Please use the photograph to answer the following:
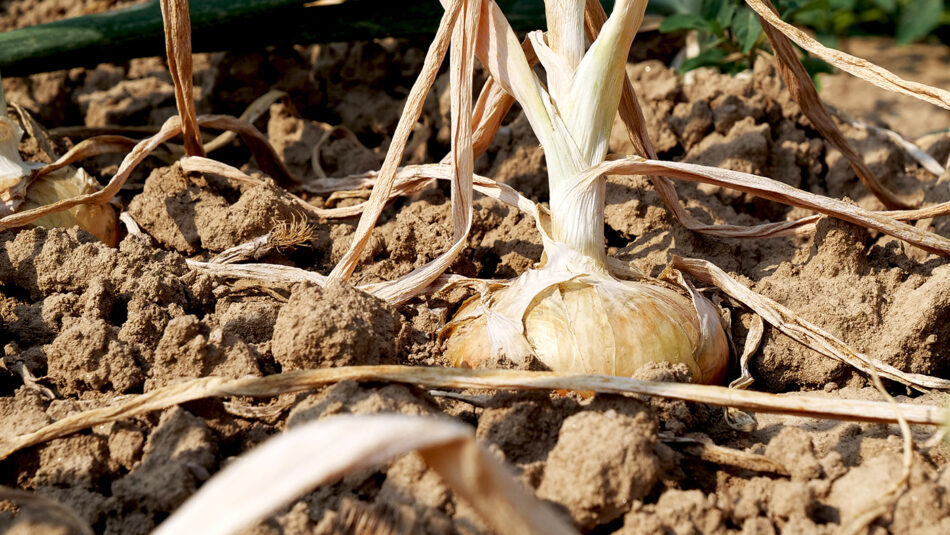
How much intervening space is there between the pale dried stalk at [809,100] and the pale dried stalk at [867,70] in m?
0.15

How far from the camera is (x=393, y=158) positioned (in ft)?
4.74

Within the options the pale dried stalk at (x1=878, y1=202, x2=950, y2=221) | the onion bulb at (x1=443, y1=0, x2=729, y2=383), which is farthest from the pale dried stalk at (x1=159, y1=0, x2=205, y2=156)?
the pale dried stalk at (x1=878, y1=202, x2=950, y2=221)

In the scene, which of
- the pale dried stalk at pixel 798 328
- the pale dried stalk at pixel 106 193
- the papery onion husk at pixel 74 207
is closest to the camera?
the pale dried stalk at pixel 798 328

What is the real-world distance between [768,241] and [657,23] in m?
1.05

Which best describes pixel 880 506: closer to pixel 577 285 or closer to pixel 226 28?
pixel 577 285

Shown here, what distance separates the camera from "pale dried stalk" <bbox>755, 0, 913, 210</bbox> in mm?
1719

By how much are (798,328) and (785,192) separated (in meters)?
0.23

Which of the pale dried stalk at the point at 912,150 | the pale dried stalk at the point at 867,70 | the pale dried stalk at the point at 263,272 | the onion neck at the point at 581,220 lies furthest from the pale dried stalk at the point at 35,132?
the pale dried stalk at the point at 912,150

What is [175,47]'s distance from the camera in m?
1.74

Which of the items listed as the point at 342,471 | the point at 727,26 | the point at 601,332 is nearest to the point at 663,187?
the point at 601,332

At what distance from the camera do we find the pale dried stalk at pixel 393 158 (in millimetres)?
1425

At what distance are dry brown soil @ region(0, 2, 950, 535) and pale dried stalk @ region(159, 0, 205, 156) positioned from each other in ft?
0.39

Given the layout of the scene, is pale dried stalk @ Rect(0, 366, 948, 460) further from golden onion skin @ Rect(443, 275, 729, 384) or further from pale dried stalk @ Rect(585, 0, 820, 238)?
pale dried stalk @ Rect(585, 0, 820, 238)

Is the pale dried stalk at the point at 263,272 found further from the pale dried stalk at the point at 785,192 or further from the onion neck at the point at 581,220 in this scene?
the pale dried stalk at the point at 785,192
